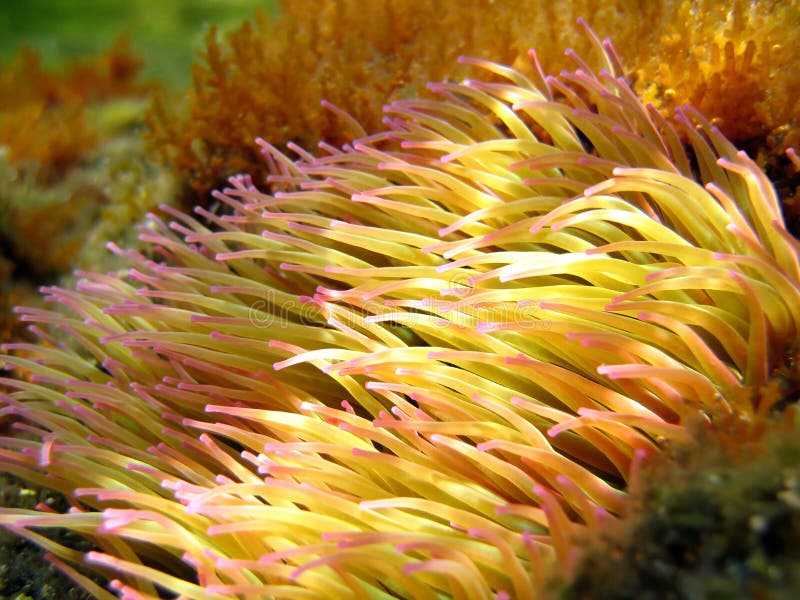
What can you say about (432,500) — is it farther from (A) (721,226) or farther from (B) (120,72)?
(B) (120,72)

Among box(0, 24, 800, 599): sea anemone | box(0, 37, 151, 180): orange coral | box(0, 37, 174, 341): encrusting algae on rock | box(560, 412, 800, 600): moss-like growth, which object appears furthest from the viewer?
box(0, 37, 151, 180): orange coral

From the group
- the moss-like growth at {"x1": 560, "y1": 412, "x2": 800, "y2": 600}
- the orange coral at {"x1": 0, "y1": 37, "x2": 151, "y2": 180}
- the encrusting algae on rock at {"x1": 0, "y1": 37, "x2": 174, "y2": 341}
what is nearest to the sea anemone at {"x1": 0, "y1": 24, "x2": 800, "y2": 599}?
the moss-like growth at {"x1": 560, "y1": 412, "x2": 800, "y2": 600}

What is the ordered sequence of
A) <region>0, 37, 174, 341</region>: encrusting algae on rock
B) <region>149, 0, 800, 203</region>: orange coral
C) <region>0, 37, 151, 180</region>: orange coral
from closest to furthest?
1. <region>149, 0, 800, 203</region>: orange coral
2. <region>0, 37, 174, 341</region>: encrusting algae on rock
3. <region>0, 37, 151, 180</region>: orange coral

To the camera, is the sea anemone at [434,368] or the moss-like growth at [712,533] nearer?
the moss-like growth at [712,533]

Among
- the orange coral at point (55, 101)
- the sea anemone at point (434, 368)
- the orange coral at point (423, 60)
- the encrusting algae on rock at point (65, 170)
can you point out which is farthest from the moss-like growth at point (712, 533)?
the orange coral at point (55, 101)

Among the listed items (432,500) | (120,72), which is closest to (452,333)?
(432,500)

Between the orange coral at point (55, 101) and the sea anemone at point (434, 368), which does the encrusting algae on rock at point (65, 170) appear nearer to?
the orange coral at point (55, 101)

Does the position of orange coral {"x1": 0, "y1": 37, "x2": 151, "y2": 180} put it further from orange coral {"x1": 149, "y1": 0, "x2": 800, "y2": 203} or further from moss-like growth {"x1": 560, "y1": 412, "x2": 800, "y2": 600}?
moss-like growth {"x1": 560, "y1": 412, "x2": 800, "y2": 600}
